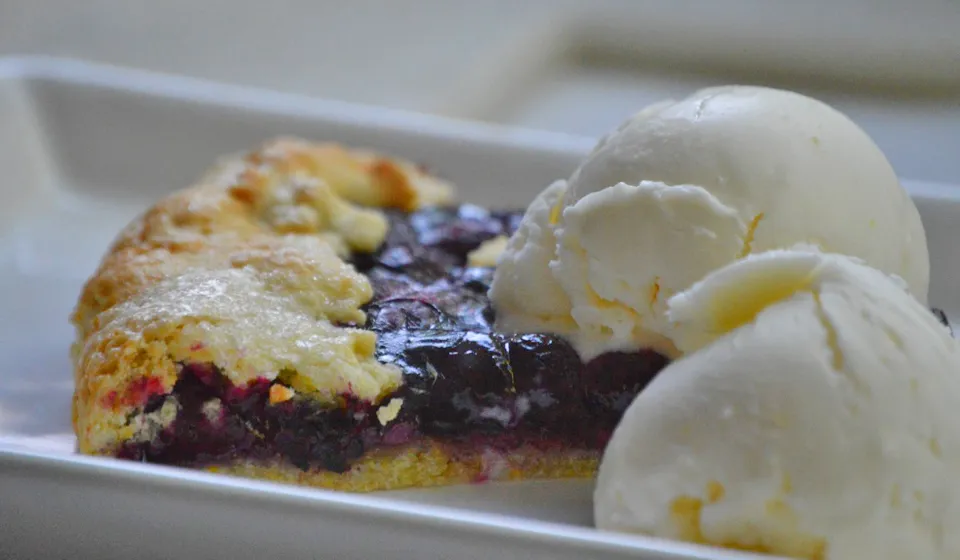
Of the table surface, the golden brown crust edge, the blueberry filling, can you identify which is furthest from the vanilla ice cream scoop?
the table surface

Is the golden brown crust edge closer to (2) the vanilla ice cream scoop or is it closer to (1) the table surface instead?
(2) the vanilla ice cream scoop

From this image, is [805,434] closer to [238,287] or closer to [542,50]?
[238,287]

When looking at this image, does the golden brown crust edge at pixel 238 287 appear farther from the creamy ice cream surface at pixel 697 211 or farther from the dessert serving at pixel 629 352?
the creamy ice cream surface at pixel 697 211

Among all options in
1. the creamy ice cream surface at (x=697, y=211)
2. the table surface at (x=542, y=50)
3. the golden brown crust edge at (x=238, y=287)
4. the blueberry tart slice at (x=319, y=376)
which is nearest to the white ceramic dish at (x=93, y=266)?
the blueberry tart slice at (x=319, y=376)

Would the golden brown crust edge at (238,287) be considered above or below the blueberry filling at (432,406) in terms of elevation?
above

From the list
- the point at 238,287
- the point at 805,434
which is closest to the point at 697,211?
the point at 805,434

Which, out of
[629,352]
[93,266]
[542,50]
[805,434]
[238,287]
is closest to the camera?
[805,434]
